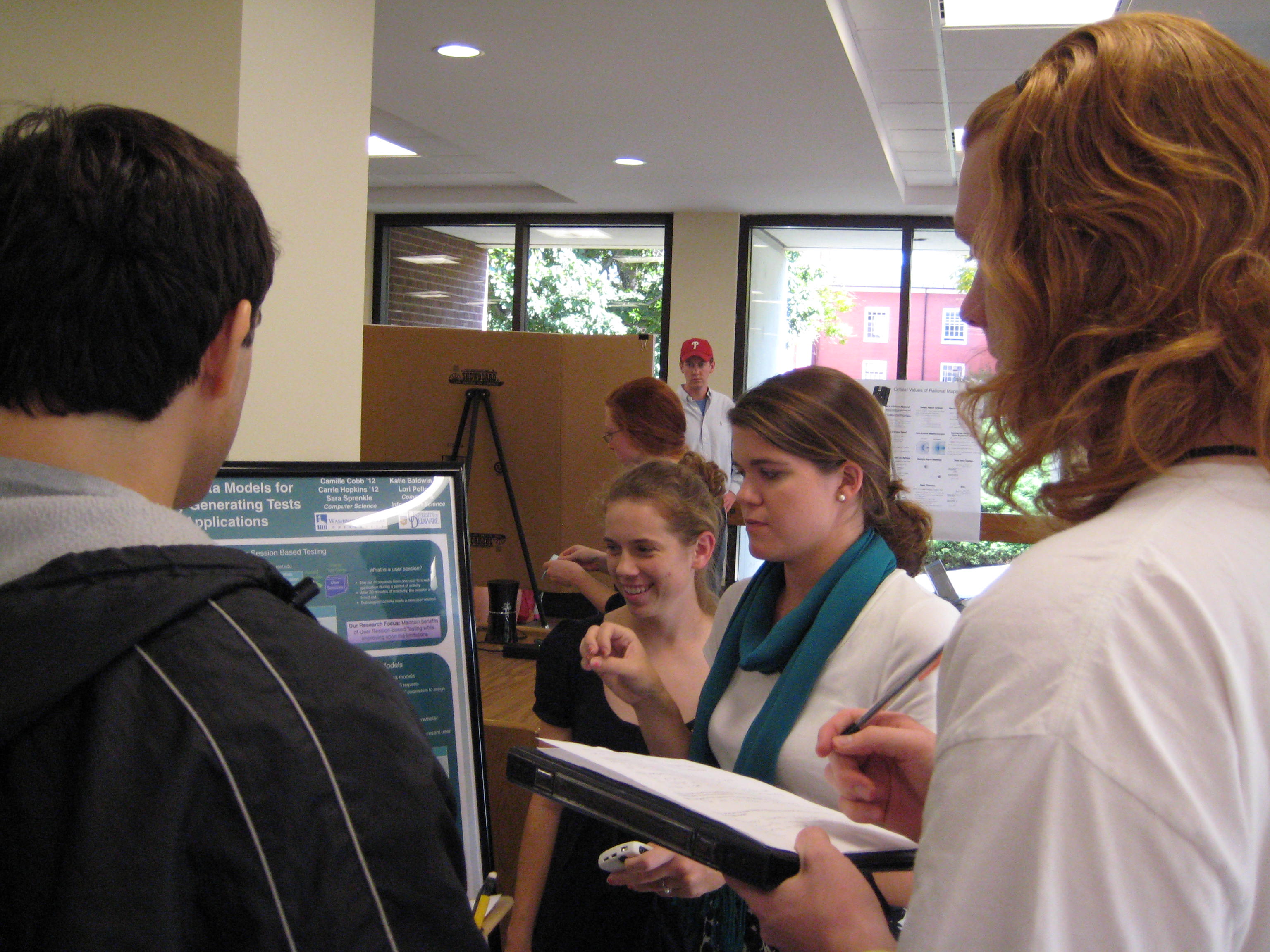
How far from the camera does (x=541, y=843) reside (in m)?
1.79

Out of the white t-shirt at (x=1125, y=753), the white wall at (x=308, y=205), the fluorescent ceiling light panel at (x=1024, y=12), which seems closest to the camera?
the white t-shirt at (x=1125, y=753)

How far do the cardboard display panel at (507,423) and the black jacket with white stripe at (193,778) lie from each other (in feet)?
7.04

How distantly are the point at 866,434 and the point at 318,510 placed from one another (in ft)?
2.94

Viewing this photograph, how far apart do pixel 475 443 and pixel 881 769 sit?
6.41ft

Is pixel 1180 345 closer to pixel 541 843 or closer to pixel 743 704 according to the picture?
pixel 743 704

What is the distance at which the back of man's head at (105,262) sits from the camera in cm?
64

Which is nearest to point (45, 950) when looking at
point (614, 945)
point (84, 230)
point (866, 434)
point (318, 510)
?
point (84, 230)

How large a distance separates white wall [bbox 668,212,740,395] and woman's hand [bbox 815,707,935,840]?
6874 mm

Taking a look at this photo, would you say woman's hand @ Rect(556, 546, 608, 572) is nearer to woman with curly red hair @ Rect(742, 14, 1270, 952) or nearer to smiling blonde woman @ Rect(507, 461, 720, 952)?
smiling blonde woman @ Rect(507, 461, 720, 952)

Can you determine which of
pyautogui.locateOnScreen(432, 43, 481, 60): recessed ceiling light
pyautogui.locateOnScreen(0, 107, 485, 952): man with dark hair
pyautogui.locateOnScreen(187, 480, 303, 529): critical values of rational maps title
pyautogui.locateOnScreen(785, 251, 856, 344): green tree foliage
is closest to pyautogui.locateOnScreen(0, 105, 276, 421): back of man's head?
pyautogui.locateOnScreen(0, 107, 485, 952): man with dark hair

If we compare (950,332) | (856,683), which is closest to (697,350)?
(950,332)

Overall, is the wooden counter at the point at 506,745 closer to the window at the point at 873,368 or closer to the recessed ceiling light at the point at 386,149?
the recessed ceiling light at the point at 386,149

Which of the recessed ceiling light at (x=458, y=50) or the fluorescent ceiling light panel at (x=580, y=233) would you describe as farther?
the fluorescent ceiling light panel at (x=580, y=233)

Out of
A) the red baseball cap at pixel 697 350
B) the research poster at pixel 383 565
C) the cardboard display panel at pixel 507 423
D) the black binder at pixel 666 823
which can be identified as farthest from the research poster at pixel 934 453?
the red baseball cap at pixel 697 350
